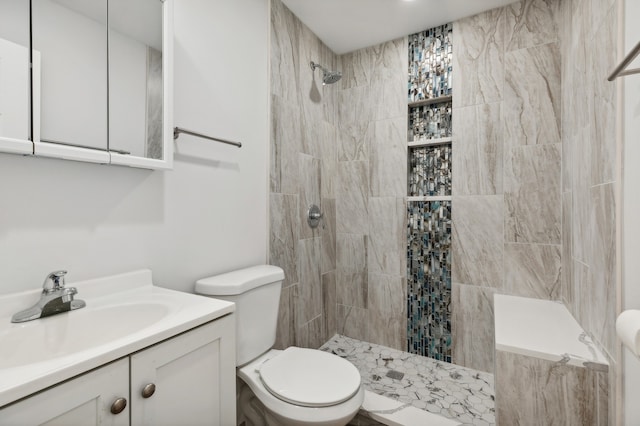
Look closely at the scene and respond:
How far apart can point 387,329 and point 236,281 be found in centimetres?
142

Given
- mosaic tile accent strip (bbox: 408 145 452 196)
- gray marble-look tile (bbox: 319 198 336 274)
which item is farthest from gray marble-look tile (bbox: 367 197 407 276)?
gray marble-look tile (bbox: 319 198 336 274)

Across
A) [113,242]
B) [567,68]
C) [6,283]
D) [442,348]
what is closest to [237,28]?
[113,242]

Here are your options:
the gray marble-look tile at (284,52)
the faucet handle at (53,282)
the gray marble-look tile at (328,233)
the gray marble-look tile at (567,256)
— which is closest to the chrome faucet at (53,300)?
the faucet handle at (53,282)

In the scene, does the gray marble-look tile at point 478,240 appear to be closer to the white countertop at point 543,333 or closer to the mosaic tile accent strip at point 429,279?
the mosaic tile accent strip at point 429,279

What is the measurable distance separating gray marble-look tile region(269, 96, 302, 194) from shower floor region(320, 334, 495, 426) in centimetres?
128

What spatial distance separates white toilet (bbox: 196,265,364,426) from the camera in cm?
111

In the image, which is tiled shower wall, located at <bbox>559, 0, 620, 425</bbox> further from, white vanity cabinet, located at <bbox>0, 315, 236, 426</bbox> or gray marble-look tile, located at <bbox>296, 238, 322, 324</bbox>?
gray marble-look tile, located at <bbox>296, 238, 322, 324</bbox>

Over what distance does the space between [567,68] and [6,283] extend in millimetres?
2579

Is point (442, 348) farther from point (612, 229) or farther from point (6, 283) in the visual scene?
point (6, 283)

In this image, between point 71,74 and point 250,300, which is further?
point 250,300

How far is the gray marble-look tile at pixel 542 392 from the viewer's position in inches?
44.3

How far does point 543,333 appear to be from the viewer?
4.47ft

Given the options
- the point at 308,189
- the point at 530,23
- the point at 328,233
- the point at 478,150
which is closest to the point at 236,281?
the point at 308,189

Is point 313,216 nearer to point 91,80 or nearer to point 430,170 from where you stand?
point 430,170
